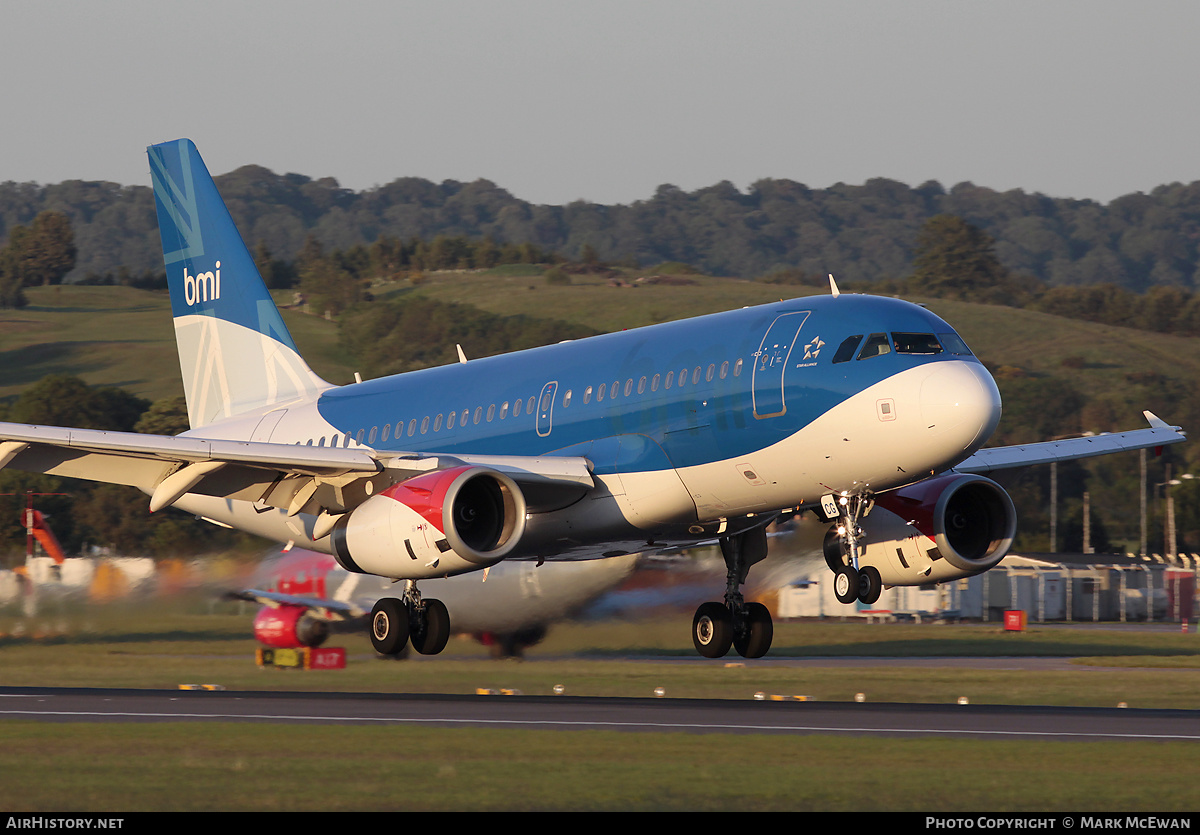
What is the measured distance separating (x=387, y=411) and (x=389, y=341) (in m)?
146

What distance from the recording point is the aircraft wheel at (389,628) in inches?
1243

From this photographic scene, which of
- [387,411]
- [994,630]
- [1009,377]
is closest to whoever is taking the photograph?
[387,411]

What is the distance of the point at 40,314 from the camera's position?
7608 inches

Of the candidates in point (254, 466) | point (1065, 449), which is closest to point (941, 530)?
point (1065, 449)

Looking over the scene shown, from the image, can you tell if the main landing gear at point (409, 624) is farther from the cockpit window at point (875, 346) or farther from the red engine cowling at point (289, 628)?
the cockpit window at point (875, 346)

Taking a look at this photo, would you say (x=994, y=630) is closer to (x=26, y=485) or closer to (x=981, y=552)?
(x=981, y=552)

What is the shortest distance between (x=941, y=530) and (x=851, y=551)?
14.4ft

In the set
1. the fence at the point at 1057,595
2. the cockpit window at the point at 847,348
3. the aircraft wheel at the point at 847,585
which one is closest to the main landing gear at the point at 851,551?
the aircraft wheel at the point at 847,585

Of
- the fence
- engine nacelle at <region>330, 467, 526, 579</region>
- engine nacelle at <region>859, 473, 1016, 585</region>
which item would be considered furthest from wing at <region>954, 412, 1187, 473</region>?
the fence

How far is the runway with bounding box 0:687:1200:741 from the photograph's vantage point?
24.4 meters

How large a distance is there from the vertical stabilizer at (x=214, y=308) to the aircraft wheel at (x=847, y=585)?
16.2 meters

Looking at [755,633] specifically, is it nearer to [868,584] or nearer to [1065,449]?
[868,584]

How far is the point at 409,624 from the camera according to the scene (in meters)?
32.0

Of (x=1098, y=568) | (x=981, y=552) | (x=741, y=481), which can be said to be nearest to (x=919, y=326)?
(x=741, y=481)
